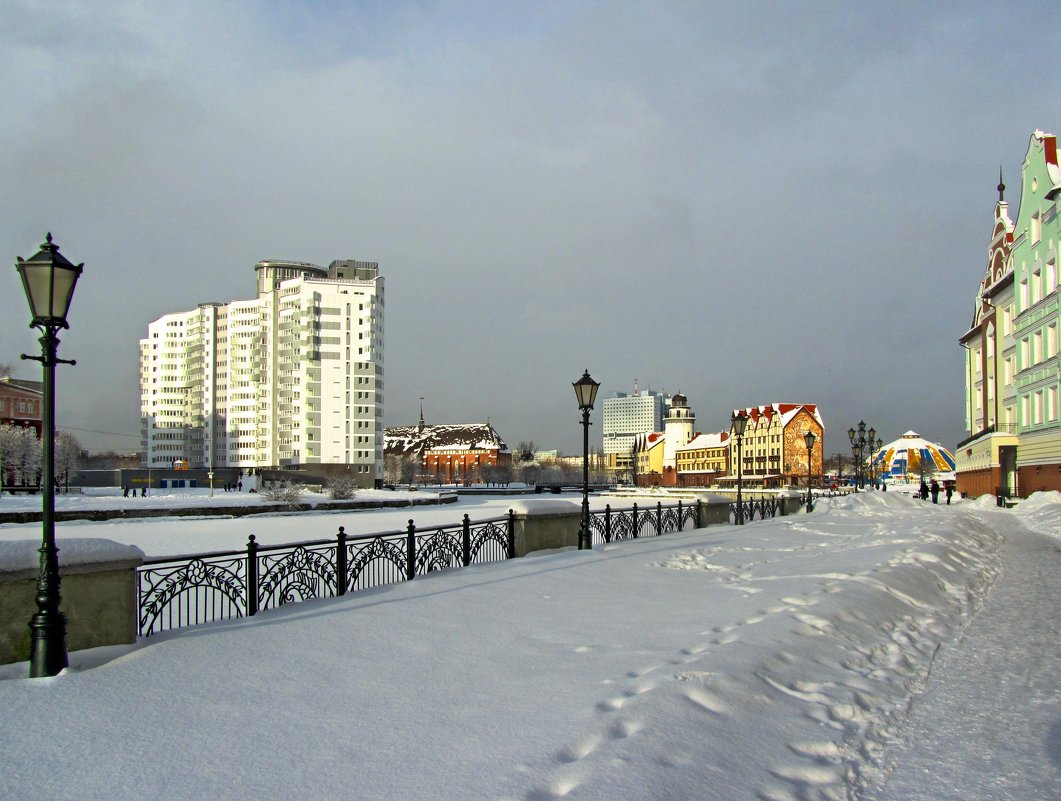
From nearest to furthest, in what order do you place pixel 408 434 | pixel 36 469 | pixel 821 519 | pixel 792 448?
1. pixel 821 519
2. pixel 36 469
3. pixel 792 448
4. pixel 408 434

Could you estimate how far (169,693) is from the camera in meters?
5.89

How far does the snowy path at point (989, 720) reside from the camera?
16.0ft

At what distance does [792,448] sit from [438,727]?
11163 cm

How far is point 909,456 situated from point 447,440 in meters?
96.9

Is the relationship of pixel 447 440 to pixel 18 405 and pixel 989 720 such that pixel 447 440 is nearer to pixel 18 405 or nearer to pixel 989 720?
pixel 18 405

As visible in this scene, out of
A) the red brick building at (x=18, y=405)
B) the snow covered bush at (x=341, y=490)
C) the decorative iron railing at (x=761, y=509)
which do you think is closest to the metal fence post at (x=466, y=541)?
the decorative iron railing at (x=761, y=509)

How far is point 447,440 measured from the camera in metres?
177

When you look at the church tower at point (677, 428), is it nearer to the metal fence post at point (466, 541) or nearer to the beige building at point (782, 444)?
the beige building at point (782, 444)

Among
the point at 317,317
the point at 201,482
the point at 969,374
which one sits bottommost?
the point at 201,482

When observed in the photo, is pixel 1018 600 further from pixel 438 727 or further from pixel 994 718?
pixel 438 727

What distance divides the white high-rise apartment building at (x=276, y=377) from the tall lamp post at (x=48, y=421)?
286 ft

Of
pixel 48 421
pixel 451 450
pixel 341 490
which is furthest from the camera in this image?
pixel 451 450

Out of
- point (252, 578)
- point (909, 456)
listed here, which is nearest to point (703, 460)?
point (909, 456)

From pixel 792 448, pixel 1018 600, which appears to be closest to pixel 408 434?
pixel 792 448
